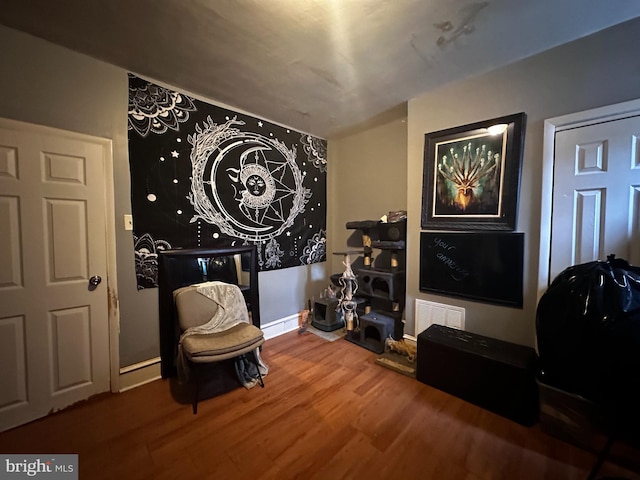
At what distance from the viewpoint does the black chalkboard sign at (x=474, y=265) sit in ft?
6.48

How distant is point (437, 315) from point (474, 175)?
1.29 m

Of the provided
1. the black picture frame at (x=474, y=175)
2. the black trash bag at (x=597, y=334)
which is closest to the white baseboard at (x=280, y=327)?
the black picture frame at (x=474, y=175)

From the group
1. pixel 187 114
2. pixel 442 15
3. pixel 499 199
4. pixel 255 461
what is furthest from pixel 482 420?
pixel 187 114

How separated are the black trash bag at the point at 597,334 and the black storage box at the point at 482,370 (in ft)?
0.70

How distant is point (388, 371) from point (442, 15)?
2555mm

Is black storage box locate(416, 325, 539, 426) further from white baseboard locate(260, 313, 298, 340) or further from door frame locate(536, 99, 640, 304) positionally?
white baseboard locate(260, 313, 298, 340)

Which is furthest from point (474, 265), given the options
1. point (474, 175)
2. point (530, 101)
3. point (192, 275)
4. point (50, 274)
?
point (50, 274)

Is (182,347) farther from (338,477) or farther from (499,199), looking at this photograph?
(499,199)

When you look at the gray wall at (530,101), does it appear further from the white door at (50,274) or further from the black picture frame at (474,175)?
the white door at (50,274)

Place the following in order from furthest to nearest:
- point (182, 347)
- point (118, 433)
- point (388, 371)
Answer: point (388, 371)
point (182, 347)
point (118, 433)

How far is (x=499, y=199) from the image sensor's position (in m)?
2.02

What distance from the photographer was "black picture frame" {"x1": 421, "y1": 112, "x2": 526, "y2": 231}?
1.95m

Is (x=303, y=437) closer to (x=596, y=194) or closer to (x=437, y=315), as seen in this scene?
(x=437, y=315)

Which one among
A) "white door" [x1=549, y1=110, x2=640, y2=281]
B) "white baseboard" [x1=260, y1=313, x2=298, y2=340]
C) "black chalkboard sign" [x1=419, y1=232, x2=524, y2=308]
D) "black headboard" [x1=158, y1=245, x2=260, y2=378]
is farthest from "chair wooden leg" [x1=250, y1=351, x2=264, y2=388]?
"white door" [x1=549, y1=110, x2=640, y2=281]
